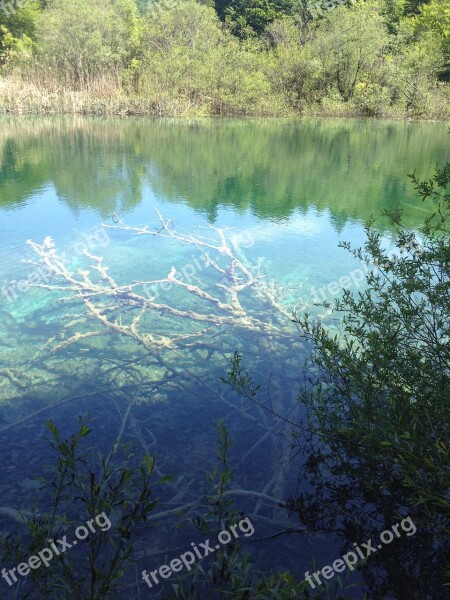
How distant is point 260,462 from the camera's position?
3.35 metres

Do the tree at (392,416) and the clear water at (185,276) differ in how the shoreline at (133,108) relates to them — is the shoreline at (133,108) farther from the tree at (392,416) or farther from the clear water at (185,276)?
the tree at (392,416)

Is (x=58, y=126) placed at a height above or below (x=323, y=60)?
below

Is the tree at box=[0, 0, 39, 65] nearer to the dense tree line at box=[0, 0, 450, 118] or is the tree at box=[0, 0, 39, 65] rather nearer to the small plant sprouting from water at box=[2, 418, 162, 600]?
the dense tree line at box=[0, 0, 450, 118]

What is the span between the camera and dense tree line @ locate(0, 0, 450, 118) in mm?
29047

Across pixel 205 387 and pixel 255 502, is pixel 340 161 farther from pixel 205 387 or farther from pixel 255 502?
pixel 255 502

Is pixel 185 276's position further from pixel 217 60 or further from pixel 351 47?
pixel 351 47

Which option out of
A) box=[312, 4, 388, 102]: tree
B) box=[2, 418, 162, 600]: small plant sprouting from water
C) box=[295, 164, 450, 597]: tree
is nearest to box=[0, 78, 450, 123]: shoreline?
box=[312, 4, 388, 102]: tree

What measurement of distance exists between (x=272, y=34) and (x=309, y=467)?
43191 mm

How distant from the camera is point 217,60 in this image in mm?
32438

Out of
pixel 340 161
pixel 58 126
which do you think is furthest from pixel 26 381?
pixel 58 126

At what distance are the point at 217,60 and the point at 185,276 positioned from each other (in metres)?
30.3

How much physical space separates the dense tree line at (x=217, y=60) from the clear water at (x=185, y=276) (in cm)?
1226

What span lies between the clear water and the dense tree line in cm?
1226

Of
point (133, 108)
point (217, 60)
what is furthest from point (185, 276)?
point (217, 60)
